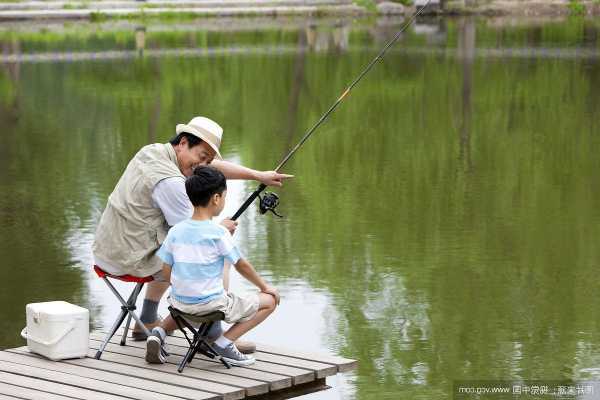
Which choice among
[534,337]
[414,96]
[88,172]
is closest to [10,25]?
[414,96]

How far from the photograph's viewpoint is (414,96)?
64.2 feet

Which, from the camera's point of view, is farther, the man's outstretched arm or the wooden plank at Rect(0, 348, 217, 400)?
the man's outstretched arm

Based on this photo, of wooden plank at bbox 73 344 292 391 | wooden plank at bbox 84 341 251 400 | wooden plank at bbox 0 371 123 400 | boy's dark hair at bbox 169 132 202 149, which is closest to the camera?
wooden plank at bbox 0 371 123 400

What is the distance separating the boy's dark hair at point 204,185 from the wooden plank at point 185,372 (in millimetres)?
700

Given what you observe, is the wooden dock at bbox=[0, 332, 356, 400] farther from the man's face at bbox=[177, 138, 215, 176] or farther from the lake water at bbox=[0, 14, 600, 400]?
the man's face at bbox=[177, 138, 215, 176]

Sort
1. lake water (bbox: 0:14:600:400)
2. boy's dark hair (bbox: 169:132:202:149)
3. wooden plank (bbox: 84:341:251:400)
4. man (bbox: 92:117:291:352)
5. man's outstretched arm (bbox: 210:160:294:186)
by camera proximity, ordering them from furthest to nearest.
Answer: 1. lake water (bbox: 0:14:600:400)
2. man's outstretched arm (bbox: 210:160:294:186)
3. boy's dark hair (bbox: 169:132:202:149)
4. man (bbox: 92:117:291:352)
5. wooden plank (bbox: 84:341:251:400)

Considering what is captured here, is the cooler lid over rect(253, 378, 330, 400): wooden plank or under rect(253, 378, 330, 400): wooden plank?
over

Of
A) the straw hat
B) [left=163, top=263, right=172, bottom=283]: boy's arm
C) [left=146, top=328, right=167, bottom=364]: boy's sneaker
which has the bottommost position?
[left=146, top=328, right=167, bottom=364]: boy's sneaker

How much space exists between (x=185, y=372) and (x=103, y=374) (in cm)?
33

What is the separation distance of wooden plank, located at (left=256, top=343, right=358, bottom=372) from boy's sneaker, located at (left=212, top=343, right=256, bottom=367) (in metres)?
0.23

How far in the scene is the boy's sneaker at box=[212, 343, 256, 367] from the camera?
588 centimetres

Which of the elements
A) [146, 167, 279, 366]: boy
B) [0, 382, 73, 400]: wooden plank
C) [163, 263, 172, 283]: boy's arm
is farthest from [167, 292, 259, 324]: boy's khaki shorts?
[0, 382, 73, 400]: wooden plank

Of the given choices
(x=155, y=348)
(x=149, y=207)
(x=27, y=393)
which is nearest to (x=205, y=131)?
(x=149, y=207)

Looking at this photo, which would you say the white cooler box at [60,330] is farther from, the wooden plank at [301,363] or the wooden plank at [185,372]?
the wooden plank at [301,363]
